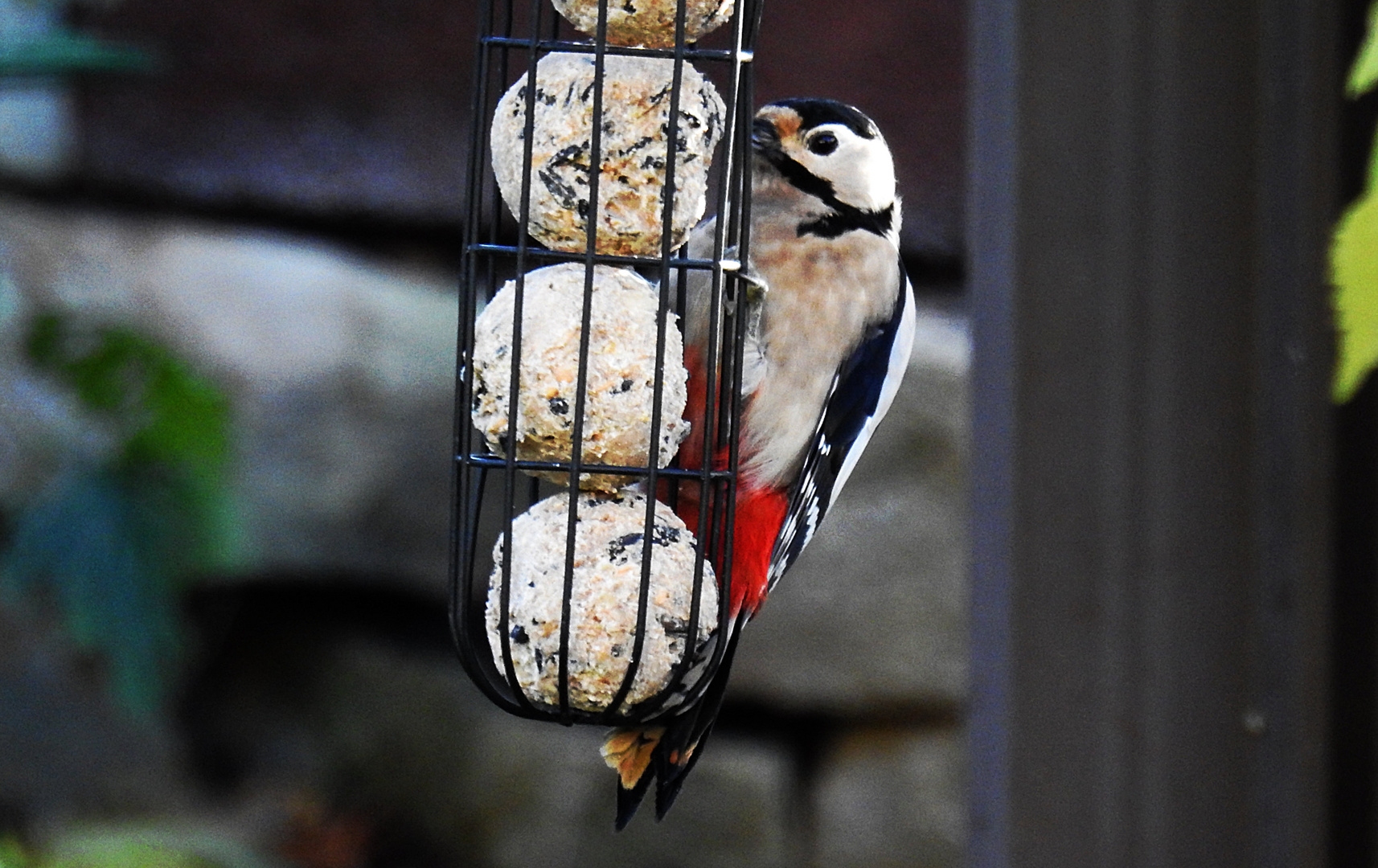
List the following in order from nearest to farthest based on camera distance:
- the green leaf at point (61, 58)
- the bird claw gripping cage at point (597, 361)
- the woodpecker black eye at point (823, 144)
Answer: the bird claw gripping cage at point (597, 361), the woodpecker black eye at point (823, 144), the green leaf at point (61, 58)

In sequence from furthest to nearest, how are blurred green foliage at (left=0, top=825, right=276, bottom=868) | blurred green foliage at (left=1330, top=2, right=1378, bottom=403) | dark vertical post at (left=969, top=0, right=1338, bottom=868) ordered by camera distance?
1. blurred green foliage at (left=0, top=825, right=276, bottom=868)
2. dark vertical post at (left=969, top=0, right=1338, bottom=868)
3. blurred green foliage at (left=1330, top=2, right=1378, bottom=403)

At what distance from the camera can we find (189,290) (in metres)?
2.96

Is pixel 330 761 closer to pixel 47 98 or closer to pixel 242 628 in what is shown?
pixel 242 628

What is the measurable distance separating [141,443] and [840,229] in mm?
1642

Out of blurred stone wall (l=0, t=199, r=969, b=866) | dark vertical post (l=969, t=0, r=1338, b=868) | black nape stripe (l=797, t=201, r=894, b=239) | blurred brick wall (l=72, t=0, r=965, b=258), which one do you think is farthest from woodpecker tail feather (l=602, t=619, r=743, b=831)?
blurred brick wall (l=72, t=0, r=965, b=258)

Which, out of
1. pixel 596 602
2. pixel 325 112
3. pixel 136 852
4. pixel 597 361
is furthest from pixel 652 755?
pixel 325 112

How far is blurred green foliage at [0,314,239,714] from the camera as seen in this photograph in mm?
2576

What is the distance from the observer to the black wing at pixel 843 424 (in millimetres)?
1392

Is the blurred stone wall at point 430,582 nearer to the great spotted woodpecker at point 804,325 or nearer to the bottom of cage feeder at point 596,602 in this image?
the great spotted woodpecker at point 804,325

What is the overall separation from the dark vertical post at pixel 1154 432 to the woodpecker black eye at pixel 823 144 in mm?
147

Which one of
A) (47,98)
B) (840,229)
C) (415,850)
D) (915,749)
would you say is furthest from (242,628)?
(840,229)

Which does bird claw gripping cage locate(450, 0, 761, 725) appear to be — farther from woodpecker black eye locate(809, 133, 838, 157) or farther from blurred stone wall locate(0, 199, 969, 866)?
blurred stone wall locate(0, 199, 969, 866)

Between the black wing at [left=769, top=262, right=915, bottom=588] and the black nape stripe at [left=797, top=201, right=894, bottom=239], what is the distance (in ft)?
0.21

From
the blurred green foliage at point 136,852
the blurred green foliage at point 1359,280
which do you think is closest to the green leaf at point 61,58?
the blurred green foliage at point 136,852
